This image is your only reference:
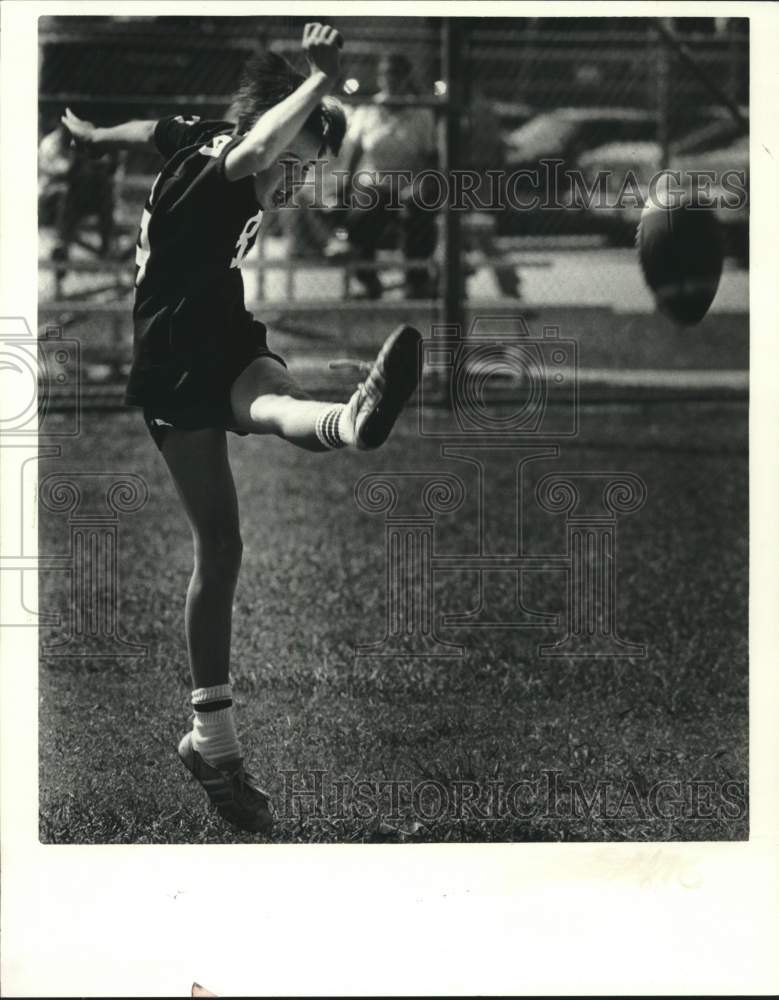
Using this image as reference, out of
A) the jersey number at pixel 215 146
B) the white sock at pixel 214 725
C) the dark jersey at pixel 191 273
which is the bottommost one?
the white sock at pixel 214 725

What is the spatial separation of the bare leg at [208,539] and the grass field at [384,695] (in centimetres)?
37

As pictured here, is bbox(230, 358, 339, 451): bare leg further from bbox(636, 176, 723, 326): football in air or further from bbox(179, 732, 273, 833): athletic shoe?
bbox(636, 176, 723, 326): football in air

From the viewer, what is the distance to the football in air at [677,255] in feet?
13.1

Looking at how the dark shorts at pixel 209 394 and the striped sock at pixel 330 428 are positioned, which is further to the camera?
the dark shorts at pixel 209 394

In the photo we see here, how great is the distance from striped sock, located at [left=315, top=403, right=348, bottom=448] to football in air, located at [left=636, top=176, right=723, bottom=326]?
1.15 m

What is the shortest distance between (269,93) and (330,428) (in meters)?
0.86

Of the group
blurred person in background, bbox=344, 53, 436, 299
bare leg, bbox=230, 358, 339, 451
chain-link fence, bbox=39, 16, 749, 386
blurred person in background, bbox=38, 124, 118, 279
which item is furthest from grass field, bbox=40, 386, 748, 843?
blurred person in background, bbox=38, 124, 118, 279

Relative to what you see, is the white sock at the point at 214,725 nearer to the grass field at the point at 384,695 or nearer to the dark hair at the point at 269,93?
the grass field at the point at 384,695

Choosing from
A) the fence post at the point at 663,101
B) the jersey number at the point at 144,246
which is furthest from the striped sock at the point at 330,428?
the fence post at the point at 663,101

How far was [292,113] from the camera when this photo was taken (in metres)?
3.26

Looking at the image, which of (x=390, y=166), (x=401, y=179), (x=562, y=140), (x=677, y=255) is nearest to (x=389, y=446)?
(x=390, y=166)

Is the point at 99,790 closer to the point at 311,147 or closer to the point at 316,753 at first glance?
the point at 316,753

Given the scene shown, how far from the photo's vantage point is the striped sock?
3.20 m

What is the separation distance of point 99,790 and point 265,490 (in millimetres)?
3537
